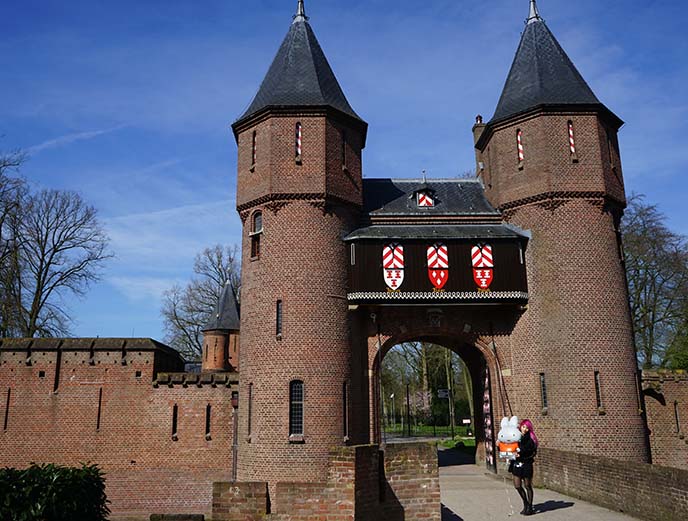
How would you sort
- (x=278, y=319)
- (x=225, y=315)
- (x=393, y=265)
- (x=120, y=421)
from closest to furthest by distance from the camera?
(x=278, y=319), (x=393, y=265), (x=120, y=421), (x=225, y=315)

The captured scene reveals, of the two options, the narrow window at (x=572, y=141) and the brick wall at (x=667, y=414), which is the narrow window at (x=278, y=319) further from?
the brick wall at (x=667, y=414)

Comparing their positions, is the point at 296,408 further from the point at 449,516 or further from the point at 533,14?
the point at 533,14

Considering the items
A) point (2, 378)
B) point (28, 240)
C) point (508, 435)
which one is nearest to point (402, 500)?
point (508, 435)

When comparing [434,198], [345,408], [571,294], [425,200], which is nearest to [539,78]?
[434,198]

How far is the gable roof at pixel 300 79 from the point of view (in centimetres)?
2038

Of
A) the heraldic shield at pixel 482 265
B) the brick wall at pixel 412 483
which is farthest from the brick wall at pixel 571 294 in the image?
the brick wall at pixel 412 483

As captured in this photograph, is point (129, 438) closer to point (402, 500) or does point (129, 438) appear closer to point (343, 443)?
point (343, 443)

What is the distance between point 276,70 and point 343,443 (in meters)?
12.8

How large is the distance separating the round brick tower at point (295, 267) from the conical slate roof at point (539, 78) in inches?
213

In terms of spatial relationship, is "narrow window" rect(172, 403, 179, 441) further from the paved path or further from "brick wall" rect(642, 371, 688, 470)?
"brick wall" rect(642, 371, 688, 470)

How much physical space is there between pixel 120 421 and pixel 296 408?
258 inches

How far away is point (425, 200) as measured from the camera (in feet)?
70.9

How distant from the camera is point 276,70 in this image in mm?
21875

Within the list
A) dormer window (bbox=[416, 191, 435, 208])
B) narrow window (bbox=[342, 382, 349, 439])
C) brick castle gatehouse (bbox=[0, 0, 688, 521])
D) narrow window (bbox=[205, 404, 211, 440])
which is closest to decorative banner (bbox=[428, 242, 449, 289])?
brick castle gatehouse (bbox=[0, 0, 688, 521])
